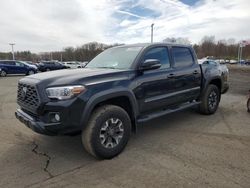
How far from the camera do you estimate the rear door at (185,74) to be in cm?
534

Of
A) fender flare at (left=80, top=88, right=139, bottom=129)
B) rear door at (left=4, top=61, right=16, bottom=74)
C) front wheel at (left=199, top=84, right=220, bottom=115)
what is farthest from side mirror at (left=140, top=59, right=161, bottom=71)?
rear door at (left=4, top=61, right=16, bottom=74)

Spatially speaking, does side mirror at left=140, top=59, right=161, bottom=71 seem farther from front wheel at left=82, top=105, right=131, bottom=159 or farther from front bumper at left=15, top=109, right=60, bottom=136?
front bumper at left=15, top=109, right=60, bottom=136

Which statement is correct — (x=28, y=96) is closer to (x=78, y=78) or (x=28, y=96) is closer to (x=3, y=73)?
(x=78, y=78)

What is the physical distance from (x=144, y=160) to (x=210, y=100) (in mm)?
3477

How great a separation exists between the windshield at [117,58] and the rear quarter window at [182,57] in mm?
1057

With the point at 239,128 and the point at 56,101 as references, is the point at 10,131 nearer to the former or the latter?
the point at 56,101

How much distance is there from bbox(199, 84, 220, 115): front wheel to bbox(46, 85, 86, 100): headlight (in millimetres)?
3957

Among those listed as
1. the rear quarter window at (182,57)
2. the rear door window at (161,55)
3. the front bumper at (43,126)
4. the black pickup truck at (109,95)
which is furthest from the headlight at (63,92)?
the rear quarter window at (182,57)

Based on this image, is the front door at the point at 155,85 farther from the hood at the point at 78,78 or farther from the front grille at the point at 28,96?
the front grille at the point at 28,96

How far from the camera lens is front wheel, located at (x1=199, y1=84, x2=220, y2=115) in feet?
21.0

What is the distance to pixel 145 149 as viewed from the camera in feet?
14.2

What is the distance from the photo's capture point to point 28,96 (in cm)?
393

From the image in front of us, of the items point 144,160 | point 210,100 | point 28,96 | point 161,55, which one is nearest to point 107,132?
point 144,160

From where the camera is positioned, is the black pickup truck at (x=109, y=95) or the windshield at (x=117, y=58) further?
the windshield at (x=117, y=58)
